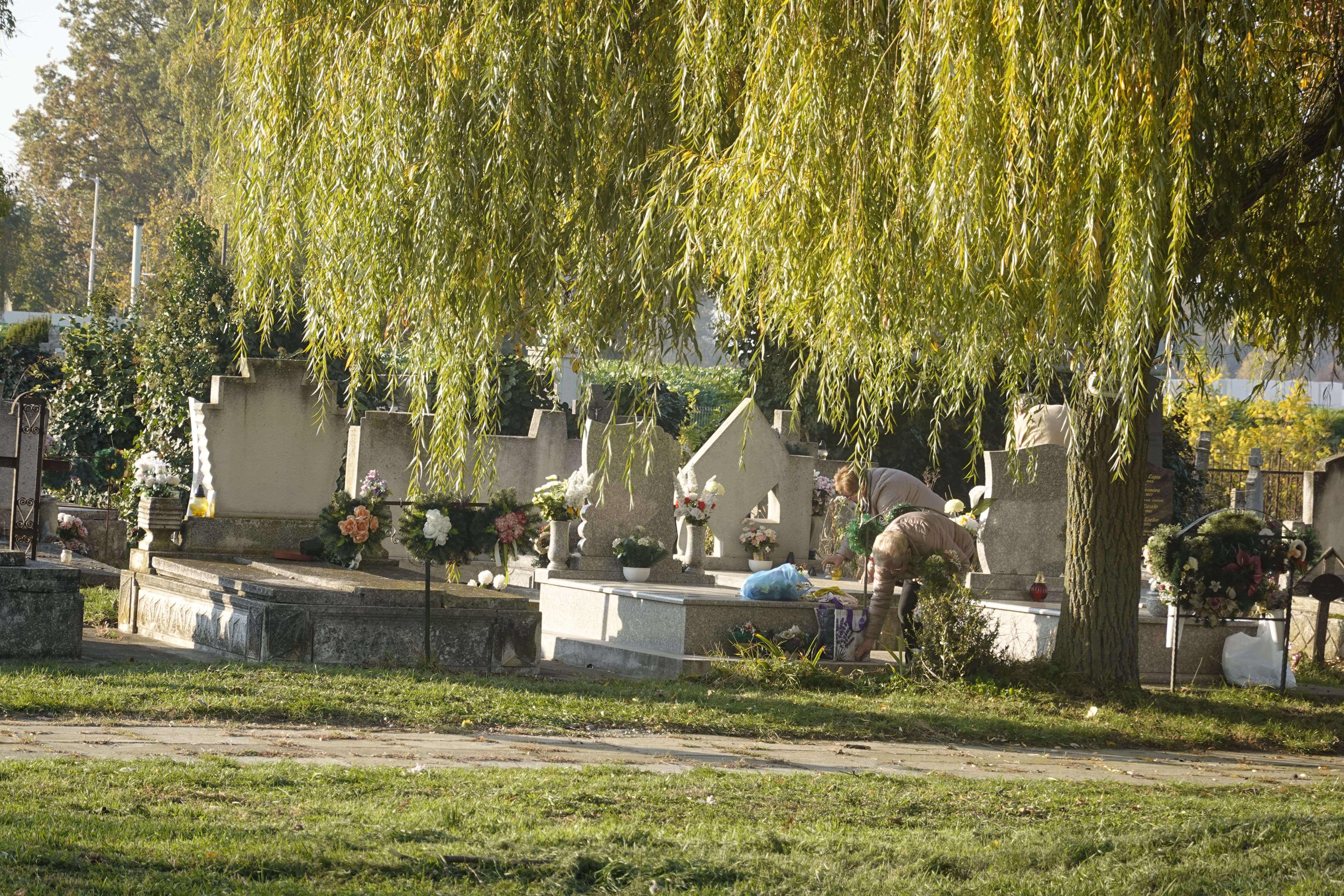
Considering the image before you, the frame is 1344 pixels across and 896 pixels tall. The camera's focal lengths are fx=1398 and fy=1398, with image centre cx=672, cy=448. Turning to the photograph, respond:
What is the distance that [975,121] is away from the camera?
20.3ft

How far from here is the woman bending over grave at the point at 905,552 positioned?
11.3 m

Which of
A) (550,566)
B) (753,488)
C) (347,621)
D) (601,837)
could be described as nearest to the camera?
(601,837)

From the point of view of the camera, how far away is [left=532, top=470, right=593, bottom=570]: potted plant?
13406 millimetres

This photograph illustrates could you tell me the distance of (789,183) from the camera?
6.74 metres

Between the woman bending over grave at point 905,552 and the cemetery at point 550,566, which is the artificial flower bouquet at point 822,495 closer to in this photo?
the cemetery at point 550,566

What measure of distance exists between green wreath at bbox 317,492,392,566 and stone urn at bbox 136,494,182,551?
1191 mm

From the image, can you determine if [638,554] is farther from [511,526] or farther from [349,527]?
[349,527]

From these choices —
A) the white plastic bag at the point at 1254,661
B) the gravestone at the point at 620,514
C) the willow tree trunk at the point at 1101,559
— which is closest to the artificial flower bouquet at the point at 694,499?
the gravestone at the point at 620,514

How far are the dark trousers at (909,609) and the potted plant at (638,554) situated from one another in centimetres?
269

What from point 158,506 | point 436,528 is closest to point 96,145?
point 158,506

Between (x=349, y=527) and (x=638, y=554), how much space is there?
3318 millimetres

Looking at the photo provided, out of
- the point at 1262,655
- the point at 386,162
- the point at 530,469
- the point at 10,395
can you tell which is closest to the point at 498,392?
the point at 386,162

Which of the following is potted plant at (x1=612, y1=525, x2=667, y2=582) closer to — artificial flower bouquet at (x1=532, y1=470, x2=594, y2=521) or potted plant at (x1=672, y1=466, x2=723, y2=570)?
artificial flower bouquet at (x1=532, y1=470, x2=594, y2=521)

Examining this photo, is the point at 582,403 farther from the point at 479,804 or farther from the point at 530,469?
the point at 530,469
